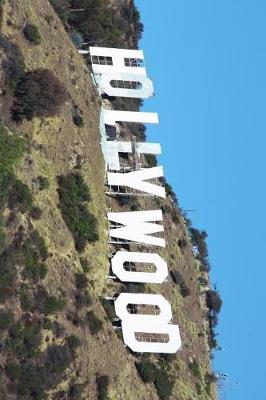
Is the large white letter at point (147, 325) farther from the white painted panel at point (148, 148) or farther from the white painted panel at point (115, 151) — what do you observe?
the white painted panel at point (148, 148)

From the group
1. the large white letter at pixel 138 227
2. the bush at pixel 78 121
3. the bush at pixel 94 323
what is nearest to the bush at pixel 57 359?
the bush at pixel 94 323

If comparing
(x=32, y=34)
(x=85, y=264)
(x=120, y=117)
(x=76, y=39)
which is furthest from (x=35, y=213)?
(x=76, y=39)

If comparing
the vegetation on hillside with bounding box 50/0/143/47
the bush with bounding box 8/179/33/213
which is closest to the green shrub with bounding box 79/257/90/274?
the bush with bounding box 8/179/33/213

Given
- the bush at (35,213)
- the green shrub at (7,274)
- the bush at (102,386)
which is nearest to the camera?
the green shrub at (7,274)

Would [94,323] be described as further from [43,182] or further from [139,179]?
[139,179]

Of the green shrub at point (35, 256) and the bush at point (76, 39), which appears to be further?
the bush at point (76, 39)

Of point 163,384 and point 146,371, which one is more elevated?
point 146,371
